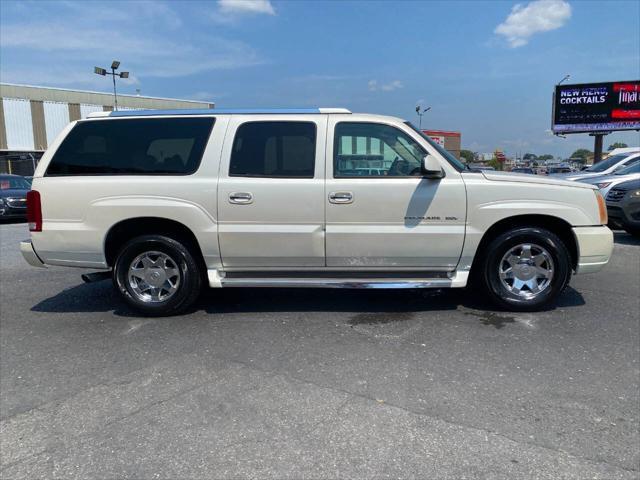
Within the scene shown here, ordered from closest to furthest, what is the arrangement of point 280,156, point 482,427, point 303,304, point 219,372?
point 482,427 < point 219,372 < point 280,156 < point 303,304

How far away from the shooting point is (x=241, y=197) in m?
4.64

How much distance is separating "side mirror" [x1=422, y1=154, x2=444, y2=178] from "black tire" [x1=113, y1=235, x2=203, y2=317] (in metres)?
2.44

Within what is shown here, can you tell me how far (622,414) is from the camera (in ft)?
9.85

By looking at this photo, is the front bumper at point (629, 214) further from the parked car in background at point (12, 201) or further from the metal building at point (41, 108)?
the metal building at point (41, 108)

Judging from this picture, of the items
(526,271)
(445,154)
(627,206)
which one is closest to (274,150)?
(445,154)

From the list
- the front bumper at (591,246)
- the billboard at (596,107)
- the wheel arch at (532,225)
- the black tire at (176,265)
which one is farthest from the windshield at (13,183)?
the billboard at (596,107)

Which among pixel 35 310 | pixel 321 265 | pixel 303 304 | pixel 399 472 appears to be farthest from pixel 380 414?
pixel 35 310

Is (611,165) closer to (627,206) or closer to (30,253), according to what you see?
(627,206)

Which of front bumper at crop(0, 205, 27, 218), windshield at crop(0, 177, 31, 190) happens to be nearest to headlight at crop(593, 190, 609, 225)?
front bumper at crop(0, 205, 27, 218)

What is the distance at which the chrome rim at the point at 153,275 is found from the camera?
4.86m

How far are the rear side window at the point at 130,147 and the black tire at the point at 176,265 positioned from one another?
705 mm

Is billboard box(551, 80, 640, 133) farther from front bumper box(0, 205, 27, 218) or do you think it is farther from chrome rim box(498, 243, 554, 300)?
chrome rim box(498, 243, 554, 300)

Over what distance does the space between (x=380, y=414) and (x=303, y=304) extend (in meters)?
2.35

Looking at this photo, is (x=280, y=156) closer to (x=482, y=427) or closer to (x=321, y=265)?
(x=321, y=265)
